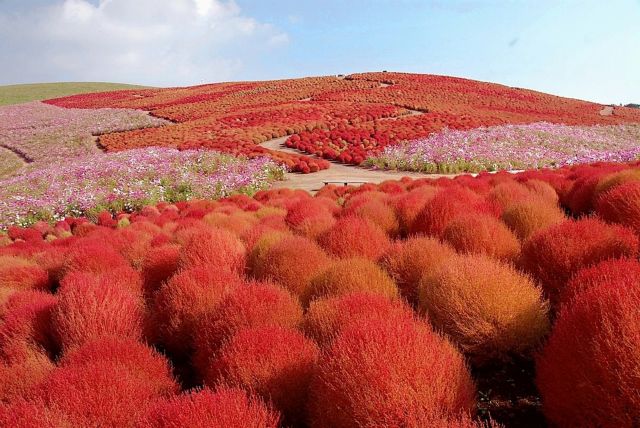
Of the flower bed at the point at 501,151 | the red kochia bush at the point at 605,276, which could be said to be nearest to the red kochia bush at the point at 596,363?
the red kochia bush at the point at 605,276

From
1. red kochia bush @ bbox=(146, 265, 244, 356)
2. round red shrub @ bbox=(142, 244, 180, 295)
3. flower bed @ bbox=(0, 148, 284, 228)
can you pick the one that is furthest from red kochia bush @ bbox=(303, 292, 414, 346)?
flower bed @ bbox=(0, 148, 284, 228)

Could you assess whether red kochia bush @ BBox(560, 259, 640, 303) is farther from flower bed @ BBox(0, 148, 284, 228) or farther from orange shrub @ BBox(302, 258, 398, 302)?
flower bed @ BBox(0, 148, 284, 228)

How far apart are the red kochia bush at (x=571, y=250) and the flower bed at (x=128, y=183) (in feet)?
44.2

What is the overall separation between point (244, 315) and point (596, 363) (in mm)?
2657

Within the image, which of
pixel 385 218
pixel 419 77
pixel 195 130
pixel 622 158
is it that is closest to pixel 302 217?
pixel 385 218

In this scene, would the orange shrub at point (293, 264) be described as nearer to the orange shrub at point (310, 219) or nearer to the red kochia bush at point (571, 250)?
the orange shrub at point (310, 219)

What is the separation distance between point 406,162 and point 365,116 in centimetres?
1648

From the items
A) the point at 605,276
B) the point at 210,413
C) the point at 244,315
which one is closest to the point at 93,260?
the point at 244,315

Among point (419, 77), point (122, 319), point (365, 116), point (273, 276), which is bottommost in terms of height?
point (122, 319)

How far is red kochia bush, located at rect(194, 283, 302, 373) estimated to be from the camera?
4.08m

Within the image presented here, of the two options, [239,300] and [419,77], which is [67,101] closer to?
[419,77]

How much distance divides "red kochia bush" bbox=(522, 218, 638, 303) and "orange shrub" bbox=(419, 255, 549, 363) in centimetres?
61

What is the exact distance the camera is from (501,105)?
46.7 m

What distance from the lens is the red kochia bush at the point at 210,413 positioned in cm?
261
